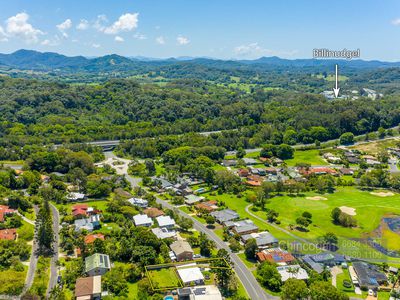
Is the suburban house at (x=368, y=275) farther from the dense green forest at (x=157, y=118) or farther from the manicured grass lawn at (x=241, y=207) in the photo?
the dense green forest at (x=157, y=118)

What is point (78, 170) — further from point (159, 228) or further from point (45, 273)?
point (45, 273)

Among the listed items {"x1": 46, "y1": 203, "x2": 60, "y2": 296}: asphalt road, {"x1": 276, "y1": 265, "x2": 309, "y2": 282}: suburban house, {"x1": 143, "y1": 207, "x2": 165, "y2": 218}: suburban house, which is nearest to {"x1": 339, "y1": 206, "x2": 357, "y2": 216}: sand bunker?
{"x1": 276, "y1": 265, "x2": 309, "y2": 282}: suburban house

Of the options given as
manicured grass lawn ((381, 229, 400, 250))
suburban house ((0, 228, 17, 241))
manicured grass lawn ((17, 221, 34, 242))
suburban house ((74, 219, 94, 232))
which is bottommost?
manicured grass lawn ((381, 229, 400, 250))

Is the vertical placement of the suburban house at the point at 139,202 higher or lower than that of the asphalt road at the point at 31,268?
higher

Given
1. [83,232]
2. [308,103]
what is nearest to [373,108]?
[308,103]

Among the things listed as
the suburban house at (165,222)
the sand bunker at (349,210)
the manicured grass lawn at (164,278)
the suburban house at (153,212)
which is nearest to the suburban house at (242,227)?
the suburban house at (165,222)

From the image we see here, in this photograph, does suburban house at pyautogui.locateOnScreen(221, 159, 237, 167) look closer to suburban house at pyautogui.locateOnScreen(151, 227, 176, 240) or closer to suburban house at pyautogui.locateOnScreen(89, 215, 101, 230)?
suburban house at pyautogui.locateOnScreen(151, 227, 176, 240)
